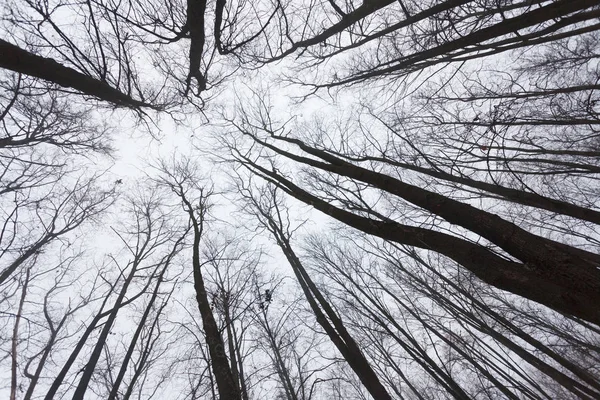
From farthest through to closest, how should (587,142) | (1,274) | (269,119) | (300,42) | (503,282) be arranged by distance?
(269,119)
(1,274)
(587,142)
(300,42)
(503,282)

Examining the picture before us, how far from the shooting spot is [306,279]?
595 cm

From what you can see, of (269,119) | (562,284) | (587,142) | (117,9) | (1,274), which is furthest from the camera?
(269,119)

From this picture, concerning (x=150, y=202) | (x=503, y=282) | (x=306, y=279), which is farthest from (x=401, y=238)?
(x=150, y=202)

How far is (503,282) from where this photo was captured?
1.81m

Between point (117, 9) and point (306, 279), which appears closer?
point (117, 9)

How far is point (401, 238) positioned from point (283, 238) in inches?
190

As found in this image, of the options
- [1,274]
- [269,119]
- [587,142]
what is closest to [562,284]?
[587,142]

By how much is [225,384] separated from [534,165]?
7.45 metres

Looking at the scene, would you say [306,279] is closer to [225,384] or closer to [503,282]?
[225,384]

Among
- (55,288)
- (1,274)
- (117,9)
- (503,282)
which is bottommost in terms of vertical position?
(503,282)

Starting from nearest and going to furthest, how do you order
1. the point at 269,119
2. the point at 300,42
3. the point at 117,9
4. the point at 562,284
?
the point at 562,284 → the point at 117,9 → the point at 300,42 → the point at 269,119

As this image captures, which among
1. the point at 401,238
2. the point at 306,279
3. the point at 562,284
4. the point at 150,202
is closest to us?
the point at 562,284

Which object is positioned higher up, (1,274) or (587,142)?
(1,274)

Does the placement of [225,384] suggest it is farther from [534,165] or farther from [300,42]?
[534,165]
